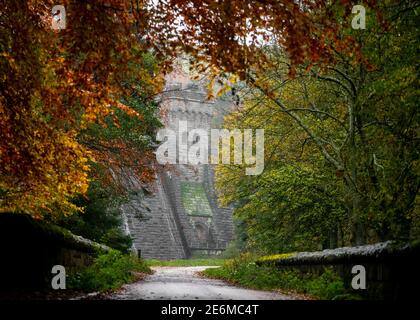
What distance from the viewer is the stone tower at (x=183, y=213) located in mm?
47312

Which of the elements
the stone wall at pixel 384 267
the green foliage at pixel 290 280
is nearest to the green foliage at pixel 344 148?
the stone wall at pixel 384 267

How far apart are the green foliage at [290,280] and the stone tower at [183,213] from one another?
81.1ft

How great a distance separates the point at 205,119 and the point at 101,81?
61.2 metres

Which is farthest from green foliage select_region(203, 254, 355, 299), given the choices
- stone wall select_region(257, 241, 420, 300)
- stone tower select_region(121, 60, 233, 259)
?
stone tower select_region(121, 60, 233, 259)

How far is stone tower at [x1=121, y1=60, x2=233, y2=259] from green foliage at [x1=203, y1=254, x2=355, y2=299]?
2471 cm

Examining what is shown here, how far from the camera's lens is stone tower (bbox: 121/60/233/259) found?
47312 mm

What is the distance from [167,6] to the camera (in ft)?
25.2

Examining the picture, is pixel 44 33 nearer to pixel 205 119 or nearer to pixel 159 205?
pixel 159 205

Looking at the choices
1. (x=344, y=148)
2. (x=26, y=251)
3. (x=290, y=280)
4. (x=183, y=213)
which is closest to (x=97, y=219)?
(x=290, y=280)

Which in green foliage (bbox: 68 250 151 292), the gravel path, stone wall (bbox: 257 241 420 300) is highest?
stone wall (bbox: 257 241 420 300)

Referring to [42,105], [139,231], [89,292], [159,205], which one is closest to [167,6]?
[42,105]

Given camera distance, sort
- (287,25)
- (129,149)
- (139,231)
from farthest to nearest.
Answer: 1. (139,231)
2. (129,149)
3. (287,25)

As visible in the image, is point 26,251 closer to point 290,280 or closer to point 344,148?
point 290,280

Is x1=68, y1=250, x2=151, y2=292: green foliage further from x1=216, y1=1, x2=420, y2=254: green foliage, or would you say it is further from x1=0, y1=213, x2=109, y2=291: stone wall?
x1=216, y1=1, x2=420, y2=254: green foliage
